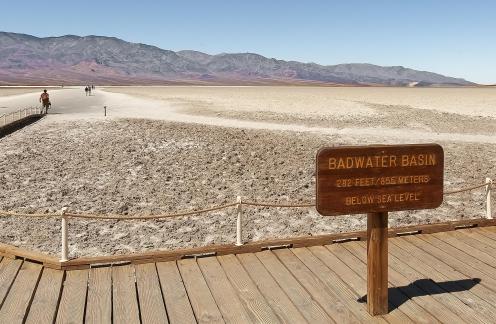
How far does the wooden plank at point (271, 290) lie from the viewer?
21.0 feet

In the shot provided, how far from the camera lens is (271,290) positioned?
23.4 feet

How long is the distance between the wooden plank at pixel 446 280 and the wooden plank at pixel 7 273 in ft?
20.9

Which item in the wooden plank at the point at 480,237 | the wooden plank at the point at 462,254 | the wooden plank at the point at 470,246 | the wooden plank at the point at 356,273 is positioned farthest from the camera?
the wooden plank at the point at 480,237

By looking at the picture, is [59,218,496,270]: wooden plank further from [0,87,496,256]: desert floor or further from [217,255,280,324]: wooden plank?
[0,87,496,256]: desert floor

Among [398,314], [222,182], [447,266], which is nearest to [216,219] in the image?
[222,182]

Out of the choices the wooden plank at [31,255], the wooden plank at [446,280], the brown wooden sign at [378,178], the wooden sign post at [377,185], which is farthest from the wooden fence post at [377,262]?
the wooden plank at [31,255]

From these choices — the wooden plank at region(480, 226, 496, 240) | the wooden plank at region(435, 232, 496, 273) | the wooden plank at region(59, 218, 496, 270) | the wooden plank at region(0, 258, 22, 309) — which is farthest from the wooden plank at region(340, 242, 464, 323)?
the wooden plank at region(0, 258, 22, 309)

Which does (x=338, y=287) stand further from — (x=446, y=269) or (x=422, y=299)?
(x=446, y=269)

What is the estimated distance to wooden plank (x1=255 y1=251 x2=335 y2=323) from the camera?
21.0ft

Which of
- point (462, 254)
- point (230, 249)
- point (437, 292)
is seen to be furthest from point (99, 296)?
point (462, 254)

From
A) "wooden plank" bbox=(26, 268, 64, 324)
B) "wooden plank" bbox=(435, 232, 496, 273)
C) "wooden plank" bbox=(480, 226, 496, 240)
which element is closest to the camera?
"wooden plank" bbox=(26, 268, 64, 324)

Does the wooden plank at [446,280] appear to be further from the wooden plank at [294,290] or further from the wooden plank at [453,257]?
the wooden plank at [294,290]

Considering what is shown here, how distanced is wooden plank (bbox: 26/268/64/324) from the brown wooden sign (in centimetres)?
381

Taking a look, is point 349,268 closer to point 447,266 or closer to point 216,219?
point 447,266
